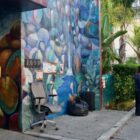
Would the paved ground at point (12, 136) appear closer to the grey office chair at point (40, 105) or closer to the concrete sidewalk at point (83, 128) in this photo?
the concrete sidewalk at point (83, 128)

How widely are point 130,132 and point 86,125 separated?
4.42 feet

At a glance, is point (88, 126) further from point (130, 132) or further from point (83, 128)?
point (130, 132)

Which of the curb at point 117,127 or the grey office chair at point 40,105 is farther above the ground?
the grey office chair at point 40,105

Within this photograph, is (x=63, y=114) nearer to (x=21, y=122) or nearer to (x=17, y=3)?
(x=21, y=122)

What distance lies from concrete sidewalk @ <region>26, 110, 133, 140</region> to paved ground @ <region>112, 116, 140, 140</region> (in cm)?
19

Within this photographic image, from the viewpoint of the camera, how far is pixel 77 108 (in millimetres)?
11375

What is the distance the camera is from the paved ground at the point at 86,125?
8.61 m

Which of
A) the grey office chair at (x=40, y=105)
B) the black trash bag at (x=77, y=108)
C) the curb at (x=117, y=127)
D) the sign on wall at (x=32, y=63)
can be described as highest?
the sign on wall at (x=32, y=63)

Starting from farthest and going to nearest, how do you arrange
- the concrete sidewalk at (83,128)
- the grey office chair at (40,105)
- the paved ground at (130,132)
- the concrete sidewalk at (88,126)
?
the grey office chair at (40,105)
the paved ground at (130,132)
the concrete sidewalk at (88,126)
the concrete sidewalk at (83,128)

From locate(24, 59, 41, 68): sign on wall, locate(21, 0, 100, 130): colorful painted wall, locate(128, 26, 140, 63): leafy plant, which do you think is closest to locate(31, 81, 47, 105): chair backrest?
locate(21, 0, 100, 130): colorful painted wall

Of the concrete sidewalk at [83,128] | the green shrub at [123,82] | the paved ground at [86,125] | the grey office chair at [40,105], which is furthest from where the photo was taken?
the green shrub at [123,82]

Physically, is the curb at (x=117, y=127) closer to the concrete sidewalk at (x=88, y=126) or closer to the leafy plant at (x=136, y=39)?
the concrete sidewalk at (x=88, y=126)

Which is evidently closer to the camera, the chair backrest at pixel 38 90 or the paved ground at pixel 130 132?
the paved ground at pixel 130 132

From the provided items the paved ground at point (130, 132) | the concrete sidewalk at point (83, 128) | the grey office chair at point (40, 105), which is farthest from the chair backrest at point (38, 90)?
the paved ground at point (130, 132)
